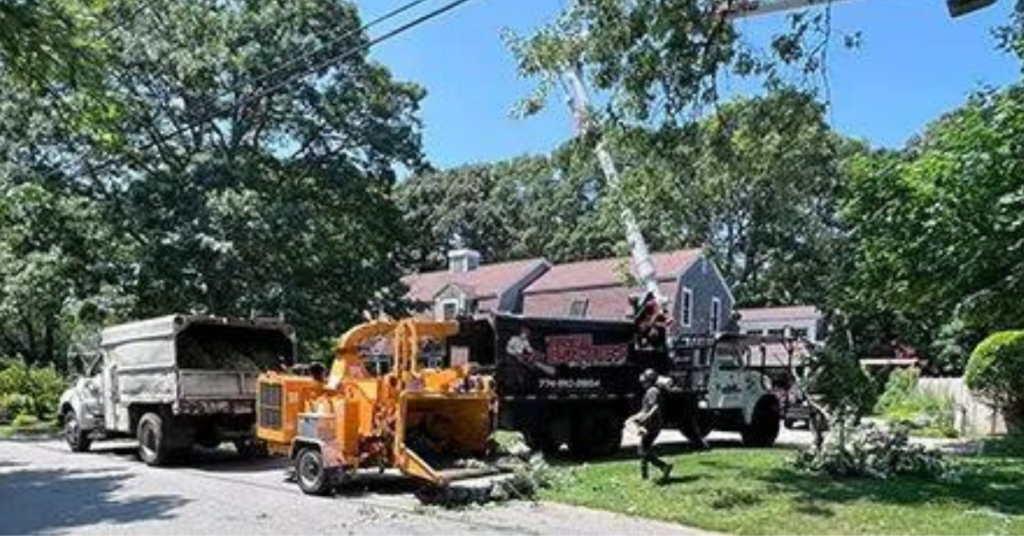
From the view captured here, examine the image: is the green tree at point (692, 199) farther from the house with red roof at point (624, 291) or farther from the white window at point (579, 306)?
the white window at point (579, 306)

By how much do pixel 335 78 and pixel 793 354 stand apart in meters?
A: 13.9

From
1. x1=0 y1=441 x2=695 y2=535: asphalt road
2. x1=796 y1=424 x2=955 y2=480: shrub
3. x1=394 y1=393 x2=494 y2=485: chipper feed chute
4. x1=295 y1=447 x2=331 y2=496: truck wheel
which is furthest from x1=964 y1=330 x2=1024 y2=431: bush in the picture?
x1=295 y1=447 x2=331 y2=496: truck wheel

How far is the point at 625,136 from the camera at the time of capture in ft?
48.3

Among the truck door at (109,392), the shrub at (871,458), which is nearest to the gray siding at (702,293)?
the truck door at (109,392)

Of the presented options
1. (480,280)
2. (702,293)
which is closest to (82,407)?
(480,280)

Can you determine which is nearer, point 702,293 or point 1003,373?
point 1003,373

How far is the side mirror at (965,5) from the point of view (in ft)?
19.4

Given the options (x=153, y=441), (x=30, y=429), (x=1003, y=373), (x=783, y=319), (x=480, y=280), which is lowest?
(x=30, y=429)

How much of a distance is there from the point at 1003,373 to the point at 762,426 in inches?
309

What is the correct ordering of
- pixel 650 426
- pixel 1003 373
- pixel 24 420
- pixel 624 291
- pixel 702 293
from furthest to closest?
pixel 702 293 < pixel 624 291 < pixel 24 420 < pixel 1003 373 < pixel 650 426

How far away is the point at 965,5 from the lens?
5953 mm

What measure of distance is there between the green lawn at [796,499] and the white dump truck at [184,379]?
6557 millimetres

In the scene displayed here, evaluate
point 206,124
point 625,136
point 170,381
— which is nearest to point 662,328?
point 625,136

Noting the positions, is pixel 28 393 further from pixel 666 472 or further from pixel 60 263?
pixel 666 472
